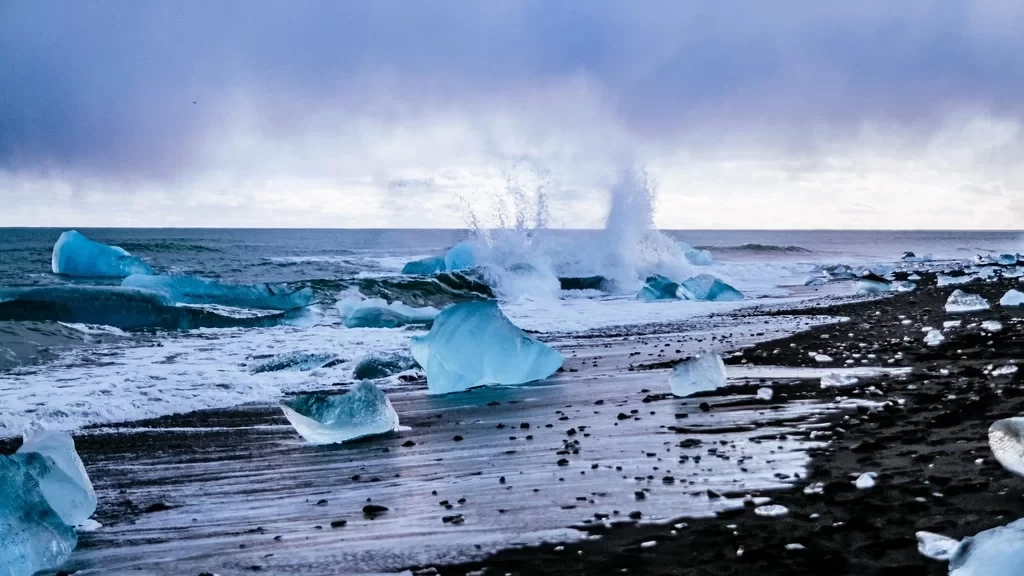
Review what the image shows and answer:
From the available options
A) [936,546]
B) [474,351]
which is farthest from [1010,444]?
[474,351]

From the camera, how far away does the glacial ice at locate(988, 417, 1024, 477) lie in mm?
3086

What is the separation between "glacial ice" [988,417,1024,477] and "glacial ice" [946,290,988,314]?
8.00 metres

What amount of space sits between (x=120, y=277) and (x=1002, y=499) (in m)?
22.4

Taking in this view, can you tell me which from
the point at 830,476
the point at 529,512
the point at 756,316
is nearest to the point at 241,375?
the point at 529,512

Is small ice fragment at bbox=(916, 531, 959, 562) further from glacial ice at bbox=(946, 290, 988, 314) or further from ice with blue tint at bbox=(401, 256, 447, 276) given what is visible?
ice with blue tint at bbox=(401, 256, 447, 276)

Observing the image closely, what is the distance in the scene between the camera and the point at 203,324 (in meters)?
11.0

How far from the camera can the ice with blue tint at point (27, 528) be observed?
2623mm

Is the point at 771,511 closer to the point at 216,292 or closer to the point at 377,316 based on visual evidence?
the point at 377,316

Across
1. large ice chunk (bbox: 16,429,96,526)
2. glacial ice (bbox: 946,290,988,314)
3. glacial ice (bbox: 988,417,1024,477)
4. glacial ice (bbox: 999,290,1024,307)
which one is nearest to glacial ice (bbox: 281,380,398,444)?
large ice chunk (bbox: 16,429,96,526)

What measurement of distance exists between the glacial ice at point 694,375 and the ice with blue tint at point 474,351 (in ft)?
4.83

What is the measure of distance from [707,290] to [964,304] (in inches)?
209

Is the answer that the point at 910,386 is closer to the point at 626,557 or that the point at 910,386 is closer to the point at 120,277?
the point at 626,557

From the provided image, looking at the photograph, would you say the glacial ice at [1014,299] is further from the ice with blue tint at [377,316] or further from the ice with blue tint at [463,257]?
the ice with blue tint at [463,257]

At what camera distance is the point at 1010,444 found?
315cm
